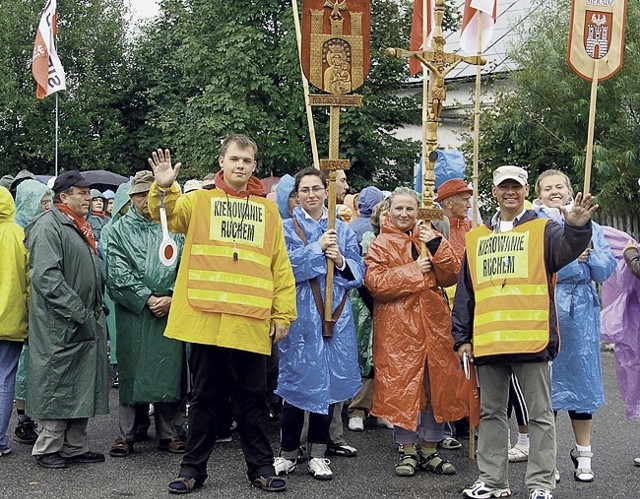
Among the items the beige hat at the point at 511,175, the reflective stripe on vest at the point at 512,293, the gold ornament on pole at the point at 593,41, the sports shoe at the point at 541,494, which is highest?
the gold ornament on pole at the point at 593,41

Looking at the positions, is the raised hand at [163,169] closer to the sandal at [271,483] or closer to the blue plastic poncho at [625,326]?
the sandal at [271,483]

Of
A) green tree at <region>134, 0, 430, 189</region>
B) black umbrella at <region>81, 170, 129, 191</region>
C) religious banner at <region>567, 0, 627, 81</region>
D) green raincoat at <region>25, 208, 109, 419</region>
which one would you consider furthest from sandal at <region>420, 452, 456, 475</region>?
green tree at <region>134, 0, 430, 189</region>

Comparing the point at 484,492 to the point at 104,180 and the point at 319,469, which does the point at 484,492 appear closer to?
the point at 319,469

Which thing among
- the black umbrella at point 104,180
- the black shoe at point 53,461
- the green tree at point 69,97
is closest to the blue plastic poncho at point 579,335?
the black shoe at point 53,461

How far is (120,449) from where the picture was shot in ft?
20.6

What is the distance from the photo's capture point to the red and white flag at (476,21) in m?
8.16

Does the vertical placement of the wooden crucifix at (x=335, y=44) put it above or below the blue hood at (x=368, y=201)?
above

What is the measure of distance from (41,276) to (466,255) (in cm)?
265

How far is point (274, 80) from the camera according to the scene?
1714cm

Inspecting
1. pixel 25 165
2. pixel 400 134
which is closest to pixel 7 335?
pixel 400 134

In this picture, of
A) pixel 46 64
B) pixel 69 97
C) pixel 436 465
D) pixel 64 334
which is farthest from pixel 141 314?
pixel 69 97

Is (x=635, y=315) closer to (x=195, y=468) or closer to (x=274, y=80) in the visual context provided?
(x=195, y=468)

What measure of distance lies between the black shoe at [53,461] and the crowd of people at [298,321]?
0.01m

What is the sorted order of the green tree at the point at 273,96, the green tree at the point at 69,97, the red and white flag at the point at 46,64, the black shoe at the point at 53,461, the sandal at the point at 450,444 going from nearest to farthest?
the black shoe at the point at 53,461
the sandal at the point at 450,444
the red and white flag at the point at 46,64
the green tree at the point at 273,96
the green tree at the point at 69,97
